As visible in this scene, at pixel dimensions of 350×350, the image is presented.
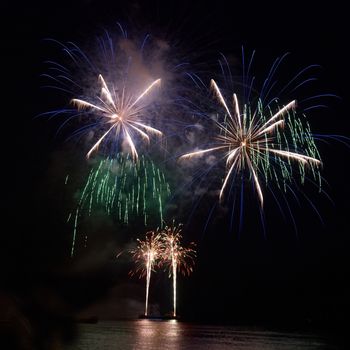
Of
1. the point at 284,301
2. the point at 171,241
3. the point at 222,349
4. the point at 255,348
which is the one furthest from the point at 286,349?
the point at 284,301

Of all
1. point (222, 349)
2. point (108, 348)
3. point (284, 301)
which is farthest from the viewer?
point (284, 301)

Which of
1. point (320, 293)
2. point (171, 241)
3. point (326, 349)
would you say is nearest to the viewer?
point (326, 349)

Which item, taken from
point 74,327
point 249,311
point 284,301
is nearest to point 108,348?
point 74,327

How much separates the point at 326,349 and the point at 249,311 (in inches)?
4003

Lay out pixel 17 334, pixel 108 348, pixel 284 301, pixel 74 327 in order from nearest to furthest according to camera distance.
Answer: pixel 17 334
pixel 74 327
pixel 108 348
pixel 284 301

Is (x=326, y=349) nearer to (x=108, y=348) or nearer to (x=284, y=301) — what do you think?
(x=108, y=348)

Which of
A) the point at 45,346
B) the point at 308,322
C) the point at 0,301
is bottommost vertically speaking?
the point at 45,346

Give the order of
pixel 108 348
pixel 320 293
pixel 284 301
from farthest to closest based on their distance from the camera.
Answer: pixel 284 301
pixel 320 293
pixel 108 348

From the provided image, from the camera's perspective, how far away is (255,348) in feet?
127

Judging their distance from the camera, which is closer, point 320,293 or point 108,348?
point 108,348

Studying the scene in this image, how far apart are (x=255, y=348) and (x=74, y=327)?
109ft

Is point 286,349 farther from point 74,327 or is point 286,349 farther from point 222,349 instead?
point 74,327

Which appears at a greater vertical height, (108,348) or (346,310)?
(346,310)

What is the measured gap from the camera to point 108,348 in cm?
3198
